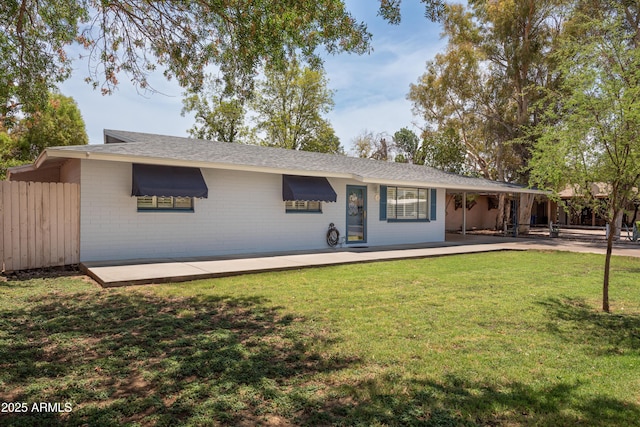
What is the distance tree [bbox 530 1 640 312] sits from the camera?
556cm

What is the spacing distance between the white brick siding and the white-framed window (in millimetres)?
778

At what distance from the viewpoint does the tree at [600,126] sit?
556 cm

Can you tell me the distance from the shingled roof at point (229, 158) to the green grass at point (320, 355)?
3.53m

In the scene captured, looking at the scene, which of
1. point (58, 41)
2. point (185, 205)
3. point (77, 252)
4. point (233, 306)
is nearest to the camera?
point (233, 306)

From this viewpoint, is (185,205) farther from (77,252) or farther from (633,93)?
(633,93)

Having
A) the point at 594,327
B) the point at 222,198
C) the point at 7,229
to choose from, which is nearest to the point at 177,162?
the point at 222,198

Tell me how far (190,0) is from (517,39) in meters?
21.6

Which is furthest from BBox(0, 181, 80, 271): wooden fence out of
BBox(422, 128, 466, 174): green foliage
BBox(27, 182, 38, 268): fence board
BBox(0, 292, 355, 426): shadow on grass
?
BBox(422, 128, 466, 174): green foliage

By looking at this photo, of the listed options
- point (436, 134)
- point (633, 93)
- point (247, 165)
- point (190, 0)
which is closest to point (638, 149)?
point (633, 93)

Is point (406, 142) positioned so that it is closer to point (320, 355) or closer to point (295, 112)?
point (295, 112)

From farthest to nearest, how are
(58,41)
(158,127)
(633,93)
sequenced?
(158,127) → (58,41) → (633,93)

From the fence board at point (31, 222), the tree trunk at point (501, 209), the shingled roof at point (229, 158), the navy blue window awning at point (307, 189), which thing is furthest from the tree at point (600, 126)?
the tree trunk at point (501, 209)

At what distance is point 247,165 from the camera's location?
11.6 meters

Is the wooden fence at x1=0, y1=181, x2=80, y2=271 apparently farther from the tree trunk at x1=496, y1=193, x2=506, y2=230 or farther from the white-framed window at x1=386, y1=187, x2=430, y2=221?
the tree trunk at x1=496, y1=193, x2=506, y2=230
